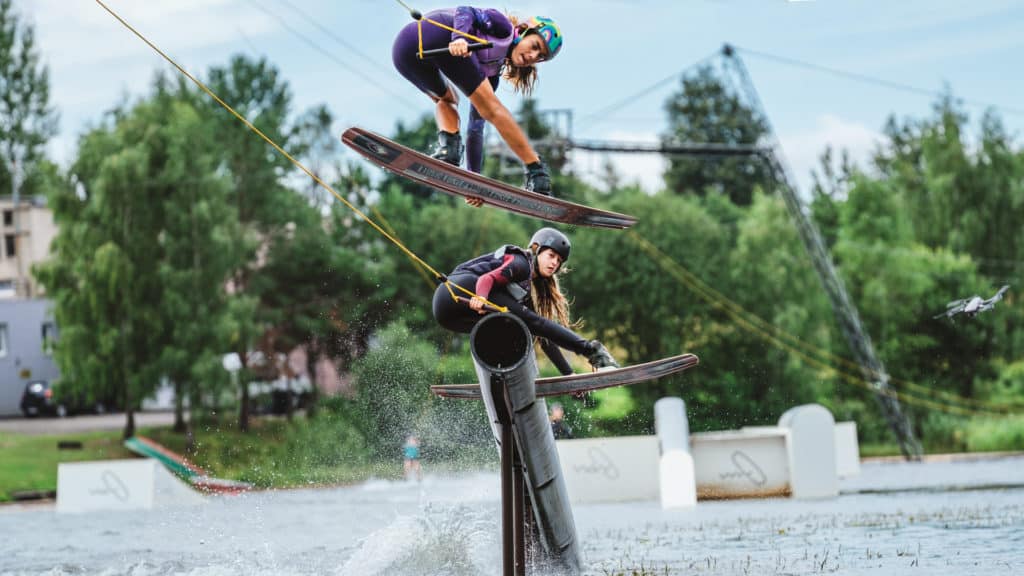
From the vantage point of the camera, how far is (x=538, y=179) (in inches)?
330

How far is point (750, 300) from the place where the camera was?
45.3m

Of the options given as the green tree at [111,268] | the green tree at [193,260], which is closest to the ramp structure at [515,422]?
the green tree at [193,260]

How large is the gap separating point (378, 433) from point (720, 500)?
1477cm

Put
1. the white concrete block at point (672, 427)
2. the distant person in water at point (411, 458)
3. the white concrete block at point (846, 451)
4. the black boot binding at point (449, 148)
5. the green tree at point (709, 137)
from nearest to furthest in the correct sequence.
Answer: the black boot binding at point (449, 148) < the white concrete block at point (672, 427) < the white concrete block at point (846, 451) < the distant person in water at point (411, 458) < the green tree at point (709, 137)

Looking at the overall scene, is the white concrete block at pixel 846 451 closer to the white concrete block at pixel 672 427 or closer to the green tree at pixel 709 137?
the white concrete block at pixel 672 427

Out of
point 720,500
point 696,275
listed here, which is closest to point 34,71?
point 696,275

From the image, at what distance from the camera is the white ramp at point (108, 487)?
24.4m

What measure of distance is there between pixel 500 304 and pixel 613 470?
1439cm

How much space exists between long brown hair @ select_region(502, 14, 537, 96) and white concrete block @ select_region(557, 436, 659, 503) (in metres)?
13.6

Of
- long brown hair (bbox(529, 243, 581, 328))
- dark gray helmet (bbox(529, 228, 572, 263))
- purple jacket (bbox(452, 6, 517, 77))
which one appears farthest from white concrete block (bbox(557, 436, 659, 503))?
purple jacket (bbox(452, 6, 517, 77))

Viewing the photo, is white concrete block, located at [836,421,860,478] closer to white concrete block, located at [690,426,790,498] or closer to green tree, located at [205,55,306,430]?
white concrete block, located at [690,426,790,498]

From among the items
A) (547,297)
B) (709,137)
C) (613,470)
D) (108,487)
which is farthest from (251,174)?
(547,297)

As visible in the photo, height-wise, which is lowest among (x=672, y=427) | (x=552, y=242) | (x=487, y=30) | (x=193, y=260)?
(x=672, y=427)

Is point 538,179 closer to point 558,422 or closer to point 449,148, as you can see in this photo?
point 449,148
